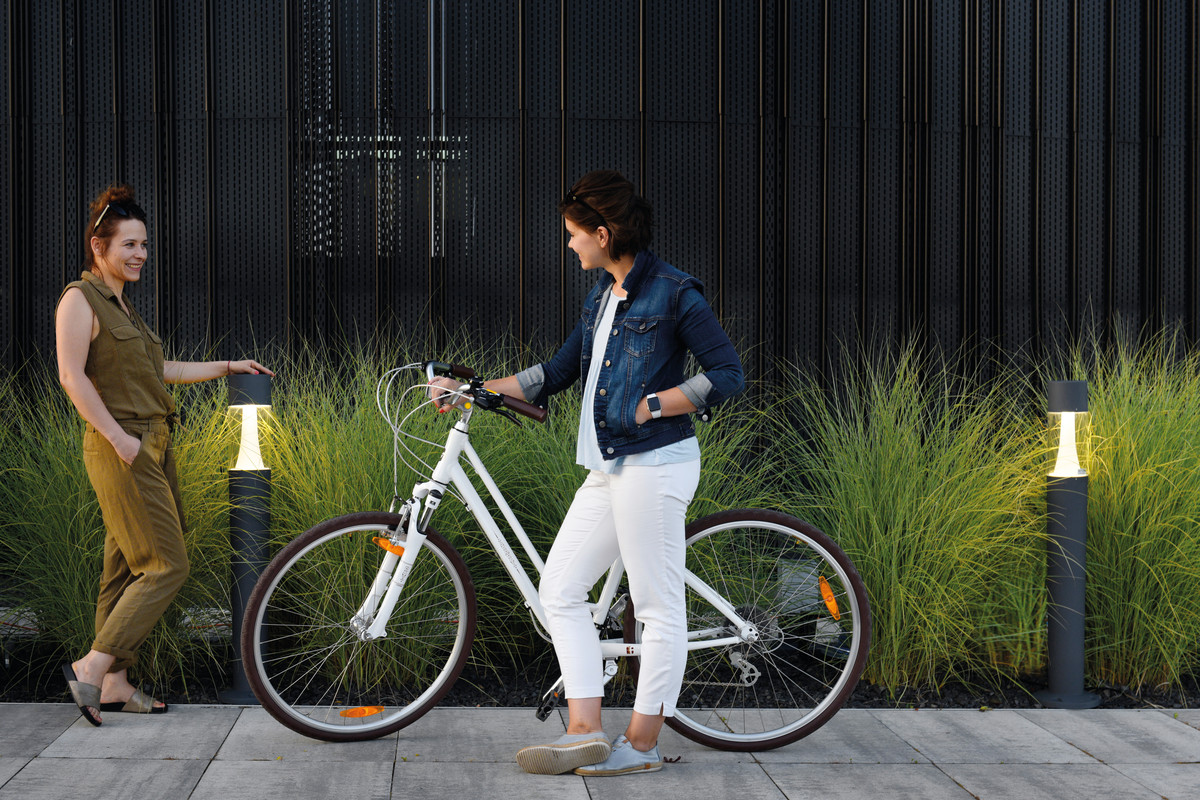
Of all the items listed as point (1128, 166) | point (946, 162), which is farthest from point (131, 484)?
point (1128, 166)

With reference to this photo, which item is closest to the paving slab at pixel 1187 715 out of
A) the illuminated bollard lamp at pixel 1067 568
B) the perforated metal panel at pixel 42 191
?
the illuminated bollard lamp at pixel 1067 568

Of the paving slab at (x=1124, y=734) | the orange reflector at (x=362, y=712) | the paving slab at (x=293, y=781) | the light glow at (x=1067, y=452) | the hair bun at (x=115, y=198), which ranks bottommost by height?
the paving slab at (x=1124, y=734)

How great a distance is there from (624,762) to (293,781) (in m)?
1.10

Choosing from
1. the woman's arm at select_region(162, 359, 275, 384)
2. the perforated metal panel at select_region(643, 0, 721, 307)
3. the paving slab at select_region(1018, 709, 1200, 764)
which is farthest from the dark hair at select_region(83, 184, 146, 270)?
the perforated metal panel at select_region(643, 0, 721, 307)

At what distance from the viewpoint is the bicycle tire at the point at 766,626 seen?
3.90 m

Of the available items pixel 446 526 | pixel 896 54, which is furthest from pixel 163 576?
pixel 896 54

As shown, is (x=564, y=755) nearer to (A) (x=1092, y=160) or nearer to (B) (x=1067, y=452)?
(B) (x=1067, y=452)

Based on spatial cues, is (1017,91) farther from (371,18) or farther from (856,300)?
(371,18)

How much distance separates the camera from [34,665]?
471cm

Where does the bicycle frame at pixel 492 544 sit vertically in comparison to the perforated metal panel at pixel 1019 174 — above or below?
below

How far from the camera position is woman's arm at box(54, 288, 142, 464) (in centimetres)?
386

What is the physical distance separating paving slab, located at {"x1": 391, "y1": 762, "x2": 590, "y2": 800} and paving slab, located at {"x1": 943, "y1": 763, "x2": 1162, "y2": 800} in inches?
52.6

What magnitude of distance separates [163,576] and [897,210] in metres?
6.91

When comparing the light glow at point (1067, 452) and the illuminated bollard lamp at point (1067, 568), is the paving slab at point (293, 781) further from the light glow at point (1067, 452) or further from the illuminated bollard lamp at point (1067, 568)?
the light glow at point (1067, 452)
